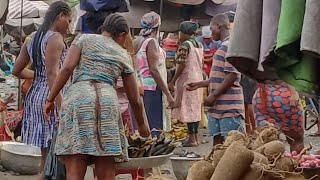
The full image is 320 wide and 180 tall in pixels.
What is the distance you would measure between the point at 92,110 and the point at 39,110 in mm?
1416

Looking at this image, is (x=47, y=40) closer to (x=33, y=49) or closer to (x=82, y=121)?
(x=33, y=49)

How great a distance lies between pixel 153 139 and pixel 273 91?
121cm

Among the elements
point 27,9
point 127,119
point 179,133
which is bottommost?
point 179,133

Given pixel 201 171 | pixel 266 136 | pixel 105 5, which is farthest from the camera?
pixel 105 5

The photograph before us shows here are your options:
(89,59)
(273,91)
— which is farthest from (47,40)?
(273,91)

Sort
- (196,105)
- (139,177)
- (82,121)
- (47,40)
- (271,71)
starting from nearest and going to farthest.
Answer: (271,71)
(82,121)
(139,177)
(47,40)
(196,105)

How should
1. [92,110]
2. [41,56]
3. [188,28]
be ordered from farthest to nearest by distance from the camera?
[188,28] → [41,56] → [92,110]

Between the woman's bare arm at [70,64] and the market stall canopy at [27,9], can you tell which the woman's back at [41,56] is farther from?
the market stall canopy at [27,9]

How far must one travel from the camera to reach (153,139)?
7113 mm

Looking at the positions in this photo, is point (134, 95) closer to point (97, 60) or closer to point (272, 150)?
point (97, 60)

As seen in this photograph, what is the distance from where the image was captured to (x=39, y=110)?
744 centimetres

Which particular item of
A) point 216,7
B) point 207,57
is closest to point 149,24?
point 216,7

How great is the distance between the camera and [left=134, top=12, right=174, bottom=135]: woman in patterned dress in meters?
9.05

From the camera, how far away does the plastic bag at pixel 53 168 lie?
7067mm
